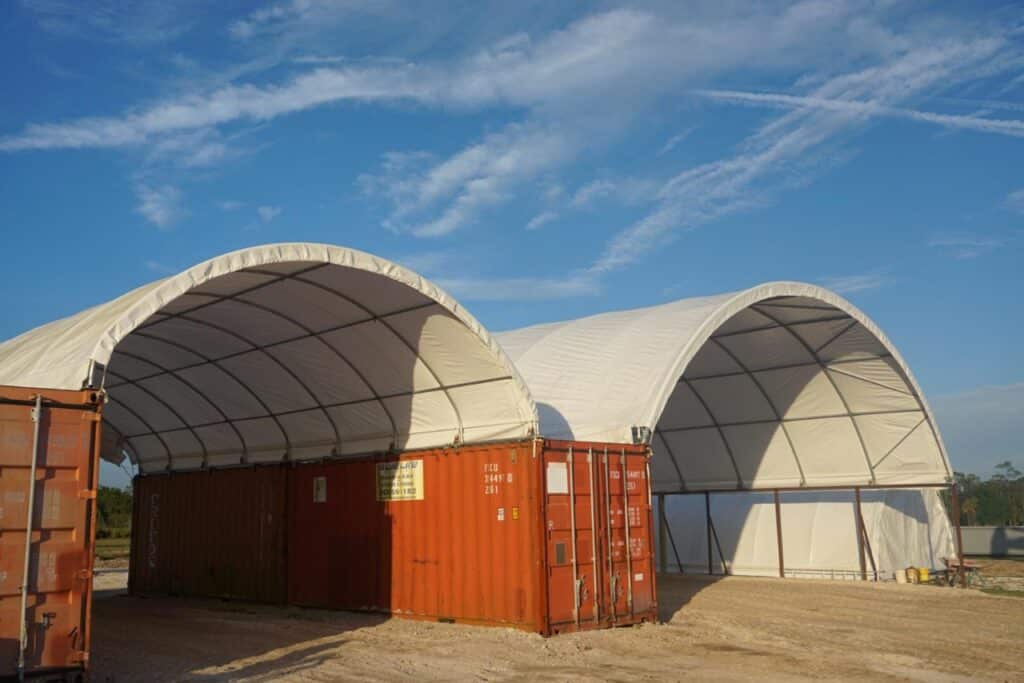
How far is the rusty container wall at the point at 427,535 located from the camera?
14.9m

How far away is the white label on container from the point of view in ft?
49.0

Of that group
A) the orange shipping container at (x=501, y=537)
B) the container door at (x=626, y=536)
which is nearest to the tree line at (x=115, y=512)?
the orange shipping container at (x=501, y=537)

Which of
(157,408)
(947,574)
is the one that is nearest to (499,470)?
(157,408)

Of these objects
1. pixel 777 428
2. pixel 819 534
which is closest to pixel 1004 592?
pixel 819 534

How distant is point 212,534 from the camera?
21.3 metres

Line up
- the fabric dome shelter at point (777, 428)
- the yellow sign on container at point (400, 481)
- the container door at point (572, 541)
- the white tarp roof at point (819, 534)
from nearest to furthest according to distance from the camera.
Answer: the container door at point (572, 541), the yellow sign on container at point (400, 481), the fabric dome shelter at point (777, 428), the white tarp roof at point (819, 534)

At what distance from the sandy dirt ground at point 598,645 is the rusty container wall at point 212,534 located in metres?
0.77

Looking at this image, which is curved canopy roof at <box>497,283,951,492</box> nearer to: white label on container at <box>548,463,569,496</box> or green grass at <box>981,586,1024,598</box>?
white label on container at <box>548,463,569,496</box>

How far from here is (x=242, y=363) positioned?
17625mm

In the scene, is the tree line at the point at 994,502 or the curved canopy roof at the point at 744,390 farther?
the tree line at the point at 994,502

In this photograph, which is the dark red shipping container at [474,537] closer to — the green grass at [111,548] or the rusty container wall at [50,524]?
the rusty container wall at [50,524]

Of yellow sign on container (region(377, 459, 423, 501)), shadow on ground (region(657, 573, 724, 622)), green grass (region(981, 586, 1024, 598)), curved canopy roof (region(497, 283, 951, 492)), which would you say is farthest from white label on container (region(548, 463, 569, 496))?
green grass (region(981, 586, 1024, 598))

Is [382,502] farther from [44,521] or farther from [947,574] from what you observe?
[947,574]

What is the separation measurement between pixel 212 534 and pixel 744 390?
1390cm
